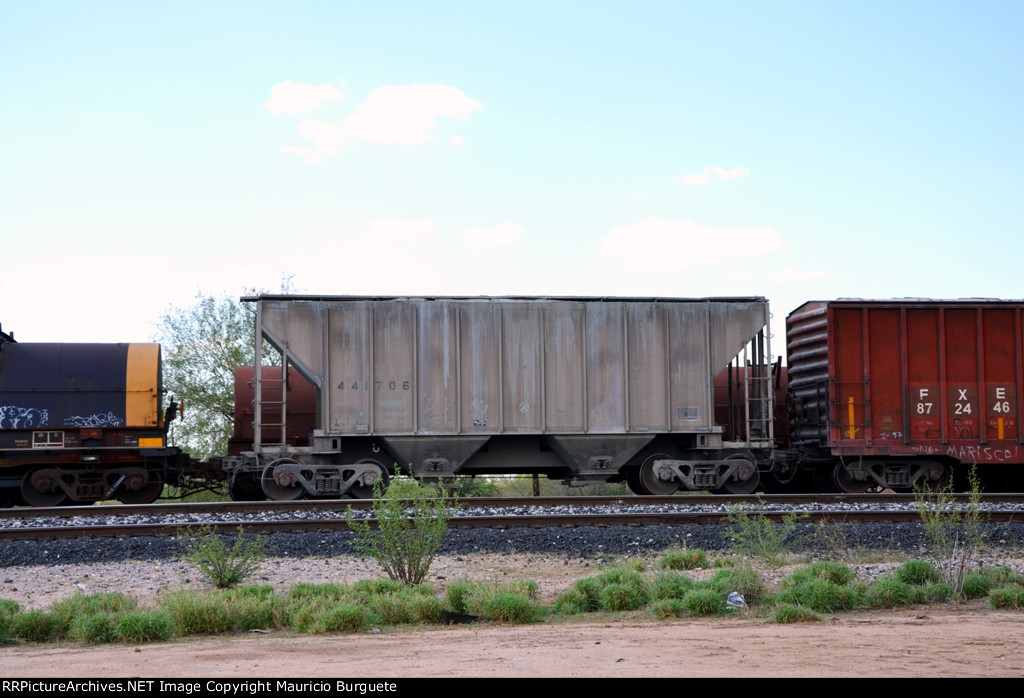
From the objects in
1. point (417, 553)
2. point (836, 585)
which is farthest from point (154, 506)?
point (836, 585)

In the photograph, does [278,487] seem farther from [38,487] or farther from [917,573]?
[917,573]

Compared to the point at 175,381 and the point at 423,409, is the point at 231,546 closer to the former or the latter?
the point at 423,409

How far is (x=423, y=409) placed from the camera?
15148 mm

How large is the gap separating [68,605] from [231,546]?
2.98 metres

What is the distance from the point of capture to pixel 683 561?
362 inches

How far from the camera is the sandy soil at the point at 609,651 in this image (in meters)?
5.19

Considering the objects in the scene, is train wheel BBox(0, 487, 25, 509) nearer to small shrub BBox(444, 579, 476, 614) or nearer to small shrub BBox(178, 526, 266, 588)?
small shrub BBox(178, 526, 266, 588)

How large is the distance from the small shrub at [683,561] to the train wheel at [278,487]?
7.67m

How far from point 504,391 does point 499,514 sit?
3.30 metres

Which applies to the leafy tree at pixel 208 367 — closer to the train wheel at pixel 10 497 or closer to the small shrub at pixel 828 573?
the train wheel at pixel 10 497

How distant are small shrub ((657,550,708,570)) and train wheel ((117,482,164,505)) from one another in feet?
33.4

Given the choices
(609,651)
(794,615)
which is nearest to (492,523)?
(794,615)

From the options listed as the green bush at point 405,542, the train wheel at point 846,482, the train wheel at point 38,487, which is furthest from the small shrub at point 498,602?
the train wheel at point 38,487

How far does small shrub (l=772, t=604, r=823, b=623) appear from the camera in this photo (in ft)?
22.8
